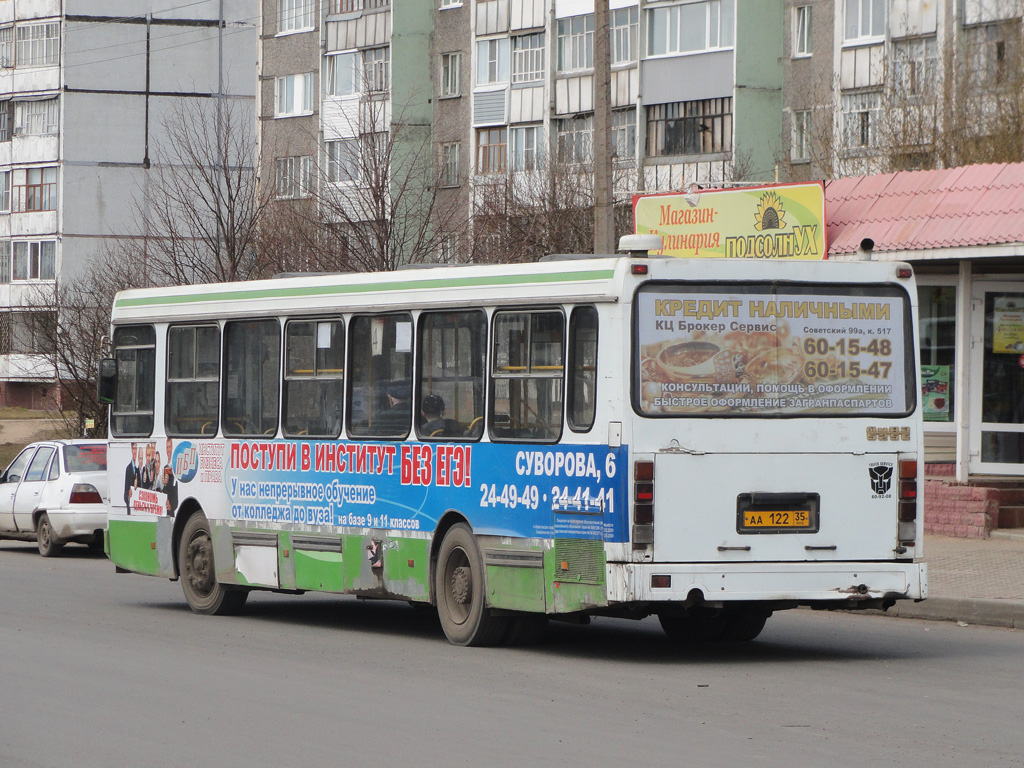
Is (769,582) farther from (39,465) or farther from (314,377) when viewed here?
(39,465)

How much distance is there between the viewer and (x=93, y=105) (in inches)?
2936

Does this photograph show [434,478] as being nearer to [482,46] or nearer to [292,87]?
[482,46]

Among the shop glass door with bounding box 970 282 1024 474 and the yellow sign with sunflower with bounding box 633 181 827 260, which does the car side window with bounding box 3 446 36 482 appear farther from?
the shop glass door with bounding box 970 282 1024 474

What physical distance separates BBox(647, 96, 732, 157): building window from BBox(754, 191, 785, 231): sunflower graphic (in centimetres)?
2388

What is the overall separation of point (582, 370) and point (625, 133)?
3916cm

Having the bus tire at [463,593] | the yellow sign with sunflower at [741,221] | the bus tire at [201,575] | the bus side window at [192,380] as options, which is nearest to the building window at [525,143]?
the yellow sign with sunflower at [741,221]

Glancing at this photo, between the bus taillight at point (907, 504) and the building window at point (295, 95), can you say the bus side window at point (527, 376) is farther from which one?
the building window at point (295, 95)

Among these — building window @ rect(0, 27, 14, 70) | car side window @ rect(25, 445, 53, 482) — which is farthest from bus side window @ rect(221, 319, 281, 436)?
building window @ rect(0, 27, 14, 70)

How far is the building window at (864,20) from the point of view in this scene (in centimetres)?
4553

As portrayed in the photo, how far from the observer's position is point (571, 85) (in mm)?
51625

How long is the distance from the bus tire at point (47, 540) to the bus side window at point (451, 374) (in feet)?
38.2

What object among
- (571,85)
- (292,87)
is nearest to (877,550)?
(571,85)

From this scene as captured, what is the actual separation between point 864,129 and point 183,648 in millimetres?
31361

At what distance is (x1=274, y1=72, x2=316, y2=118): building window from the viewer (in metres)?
63.1
